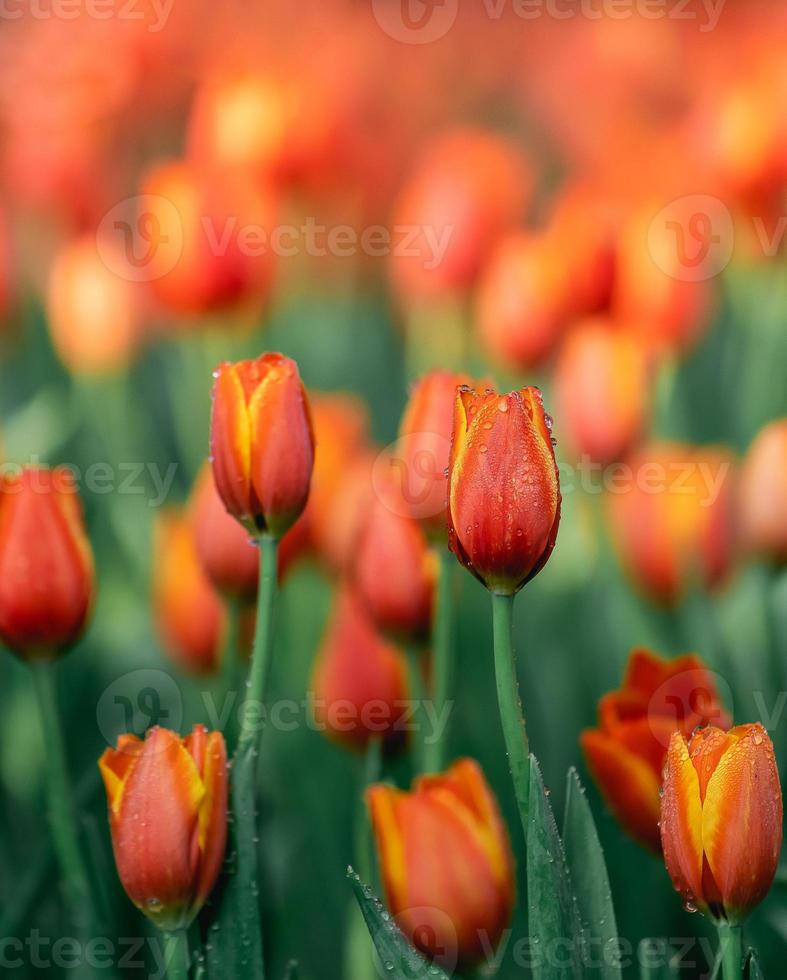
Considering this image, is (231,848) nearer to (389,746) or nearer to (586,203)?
(389,746)

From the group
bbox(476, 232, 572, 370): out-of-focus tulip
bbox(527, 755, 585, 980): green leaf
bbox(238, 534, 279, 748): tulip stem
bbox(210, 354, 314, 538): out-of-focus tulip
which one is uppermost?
bbox(476, 232, 572, 370): out-of-focus tulip

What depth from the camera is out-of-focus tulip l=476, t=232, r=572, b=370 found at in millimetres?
1399

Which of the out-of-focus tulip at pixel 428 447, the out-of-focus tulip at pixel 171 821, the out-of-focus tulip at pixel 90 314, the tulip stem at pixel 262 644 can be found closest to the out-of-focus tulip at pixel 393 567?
the out-of-focus tulip at pixel 428 447

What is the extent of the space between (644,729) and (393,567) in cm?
24

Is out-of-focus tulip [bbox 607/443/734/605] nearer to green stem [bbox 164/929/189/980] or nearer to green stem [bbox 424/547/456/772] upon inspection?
green stem [bbox 424/547/456/772]

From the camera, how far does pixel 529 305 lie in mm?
1399

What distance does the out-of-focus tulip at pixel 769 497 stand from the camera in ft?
3.57

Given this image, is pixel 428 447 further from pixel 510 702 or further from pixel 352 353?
pixel 352 353

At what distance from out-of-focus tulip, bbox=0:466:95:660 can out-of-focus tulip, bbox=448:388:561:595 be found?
0.95ft

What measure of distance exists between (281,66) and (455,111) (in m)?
0.64

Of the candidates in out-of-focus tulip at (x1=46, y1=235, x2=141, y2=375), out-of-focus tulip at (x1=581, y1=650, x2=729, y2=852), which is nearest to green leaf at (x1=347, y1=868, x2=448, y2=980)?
out-of-focus tulip at (x1=581, y1=650, x2=729, y2=852)

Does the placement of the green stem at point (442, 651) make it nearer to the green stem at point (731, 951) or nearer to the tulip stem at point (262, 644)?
the tulip stem at point (262, 644)

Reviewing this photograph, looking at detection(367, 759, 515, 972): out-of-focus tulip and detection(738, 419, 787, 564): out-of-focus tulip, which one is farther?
detection(738, 419, 787, 564): out-of-focus tulip

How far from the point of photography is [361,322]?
219 centimetres
